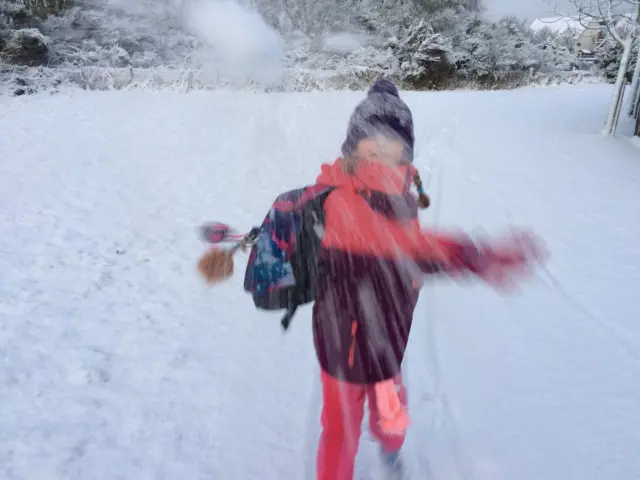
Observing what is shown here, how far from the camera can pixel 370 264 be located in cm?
168

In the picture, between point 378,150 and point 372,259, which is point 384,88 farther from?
point 372,259

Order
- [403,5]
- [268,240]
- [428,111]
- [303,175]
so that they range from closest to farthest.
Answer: [268,240] → [303,175] → [428,111] → [403,5]

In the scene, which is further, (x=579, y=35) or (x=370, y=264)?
(x=579, y=35)

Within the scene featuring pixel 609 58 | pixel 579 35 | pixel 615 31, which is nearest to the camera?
pixel 615 31

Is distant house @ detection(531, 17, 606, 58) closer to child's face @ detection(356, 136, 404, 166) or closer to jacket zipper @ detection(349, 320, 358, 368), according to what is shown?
child's face @ detection(356, 136, 404, 166)

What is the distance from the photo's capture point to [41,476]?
2381 millimetres

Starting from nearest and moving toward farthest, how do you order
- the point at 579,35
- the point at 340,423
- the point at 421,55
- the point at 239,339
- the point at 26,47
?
the point at 340,423 → the point at 239,339 → the point at 26,47 → the point at 579,35 → the point at 421,55

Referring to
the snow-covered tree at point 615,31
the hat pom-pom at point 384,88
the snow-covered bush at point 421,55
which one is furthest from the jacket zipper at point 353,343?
the snow-covered bush at point 421,55

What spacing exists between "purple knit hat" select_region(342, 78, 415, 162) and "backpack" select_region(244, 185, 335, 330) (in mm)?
221

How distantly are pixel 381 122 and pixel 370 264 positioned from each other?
1.63 ft

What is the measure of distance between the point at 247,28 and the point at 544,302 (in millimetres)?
6473

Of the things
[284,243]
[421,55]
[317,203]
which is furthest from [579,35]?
[284,243]

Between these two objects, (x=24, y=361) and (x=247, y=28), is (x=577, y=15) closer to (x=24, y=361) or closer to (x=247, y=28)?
(x=247, y=28)

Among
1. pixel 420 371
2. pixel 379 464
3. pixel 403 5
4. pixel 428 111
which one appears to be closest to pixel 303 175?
pixel 420 371
